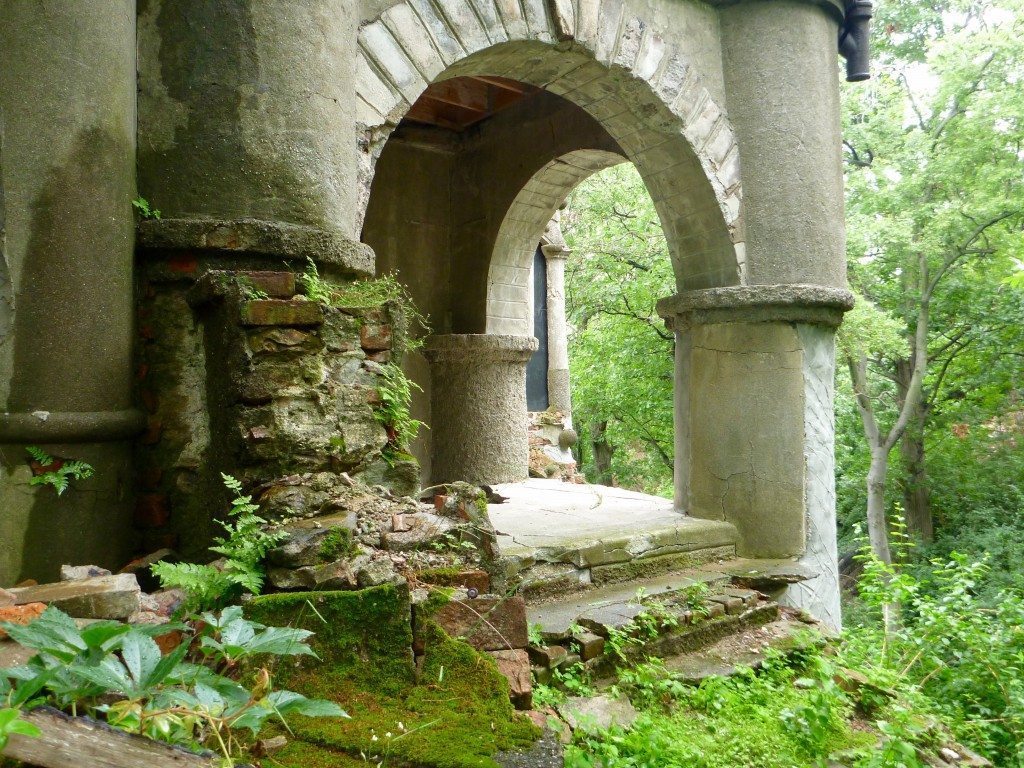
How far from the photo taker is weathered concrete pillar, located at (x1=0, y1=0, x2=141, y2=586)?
280 cm

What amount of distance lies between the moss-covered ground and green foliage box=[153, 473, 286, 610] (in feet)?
0.74

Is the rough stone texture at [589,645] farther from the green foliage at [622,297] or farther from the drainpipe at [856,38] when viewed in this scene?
the green foliage at [622,297]

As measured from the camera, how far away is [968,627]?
443 centimetres

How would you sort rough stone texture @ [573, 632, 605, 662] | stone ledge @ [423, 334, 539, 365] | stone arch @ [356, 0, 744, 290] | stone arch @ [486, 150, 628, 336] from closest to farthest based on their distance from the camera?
rough stone texture @ [573, 632, 605, 662] → stone arch @ [356, 0, 744, 290] → stone ledge @ [423, 334, 539, 365] → stone arch @ [486, 150, 628, 336]


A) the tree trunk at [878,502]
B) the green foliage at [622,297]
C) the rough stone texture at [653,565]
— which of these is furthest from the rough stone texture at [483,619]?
the tree trunk at [878,502]

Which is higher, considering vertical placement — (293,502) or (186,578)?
(293,502)

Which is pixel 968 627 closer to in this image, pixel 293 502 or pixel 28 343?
pixel 293 502

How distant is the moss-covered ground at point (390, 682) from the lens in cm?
199

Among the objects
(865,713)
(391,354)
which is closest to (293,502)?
(391,354)

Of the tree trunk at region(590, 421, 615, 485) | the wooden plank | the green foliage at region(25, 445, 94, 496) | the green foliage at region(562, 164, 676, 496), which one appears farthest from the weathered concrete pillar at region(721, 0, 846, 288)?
the tree trunk at region(590, 421, 615, 485)

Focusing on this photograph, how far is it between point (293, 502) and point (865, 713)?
109 inches

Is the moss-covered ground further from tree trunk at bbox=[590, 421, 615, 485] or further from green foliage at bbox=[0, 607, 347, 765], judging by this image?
tree trunk at bbox=[590, 421, 615, 485]

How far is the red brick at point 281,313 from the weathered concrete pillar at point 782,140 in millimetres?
3417

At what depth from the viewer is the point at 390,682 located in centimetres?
227
